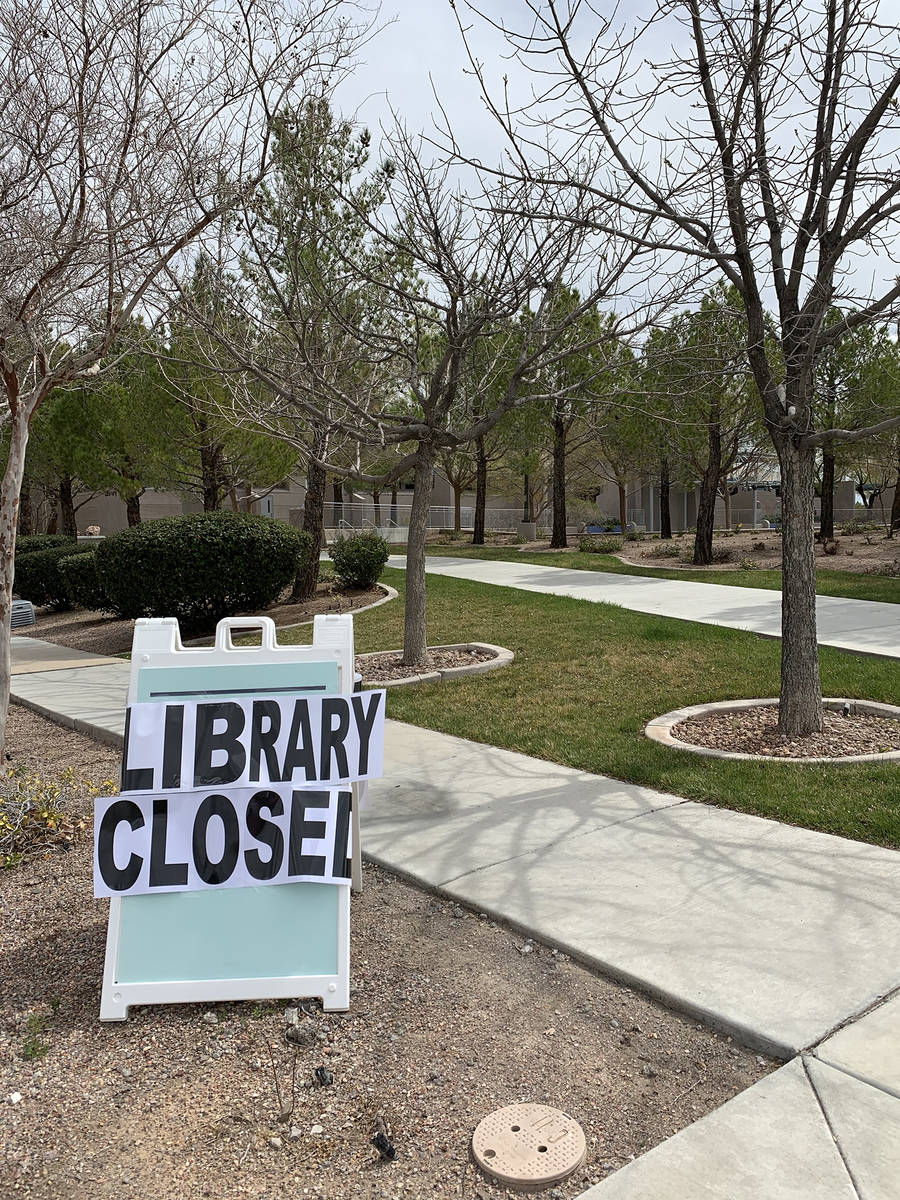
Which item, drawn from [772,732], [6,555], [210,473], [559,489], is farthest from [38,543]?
[772,732]

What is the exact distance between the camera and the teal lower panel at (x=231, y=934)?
124 inches

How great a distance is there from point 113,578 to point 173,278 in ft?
21.4

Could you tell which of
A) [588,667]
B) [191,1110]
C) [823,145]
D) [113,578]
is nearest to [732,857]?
[191,1110]

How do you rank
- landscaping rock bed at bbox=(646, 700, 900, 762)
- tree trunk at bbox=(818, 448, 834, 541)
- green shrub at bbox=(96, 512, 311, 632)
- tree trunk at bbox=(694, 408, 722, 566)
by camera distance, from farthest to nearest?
1. tree trunk at bbox=(818, 448, 834, 541)
2. tree trunk at bbox=(694, 408, 722, 566)
3. green shrub at bbox=(96, 512, 311, 632)
4. landscaping rock bed at bbox=(646, 700, 900, 762)

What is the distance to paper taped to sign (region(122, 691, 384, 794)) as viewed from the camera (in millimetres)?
3217

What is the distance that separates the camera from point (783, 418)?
5789mm

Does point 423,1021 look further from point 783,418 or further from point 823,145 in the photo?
point 823,145

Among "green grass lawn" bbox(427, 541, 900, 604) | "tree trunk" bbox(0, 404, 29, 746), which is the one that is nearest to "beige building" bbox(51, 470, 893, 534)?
"green grass lawn" bbox(427, 541, 900, 604)

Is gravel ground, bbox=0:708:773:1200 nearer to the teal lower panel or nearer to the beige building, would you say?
the teal lower panel

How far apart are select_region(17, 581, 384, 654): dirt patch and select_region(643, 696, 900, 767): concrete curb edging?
7.02m

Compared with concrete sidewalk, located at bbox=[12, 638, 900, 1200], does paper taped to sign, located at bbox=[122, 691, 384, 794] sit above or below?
above

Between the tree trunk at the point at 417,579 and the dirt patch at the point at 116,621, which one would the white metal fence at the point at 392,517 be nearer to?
the dirt patch at the point at 116,621

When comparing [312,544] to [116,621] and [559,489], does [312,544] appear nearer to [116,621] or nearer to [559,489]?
[116,621]

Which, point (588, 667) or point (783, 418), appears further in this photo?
point (588, 667)
